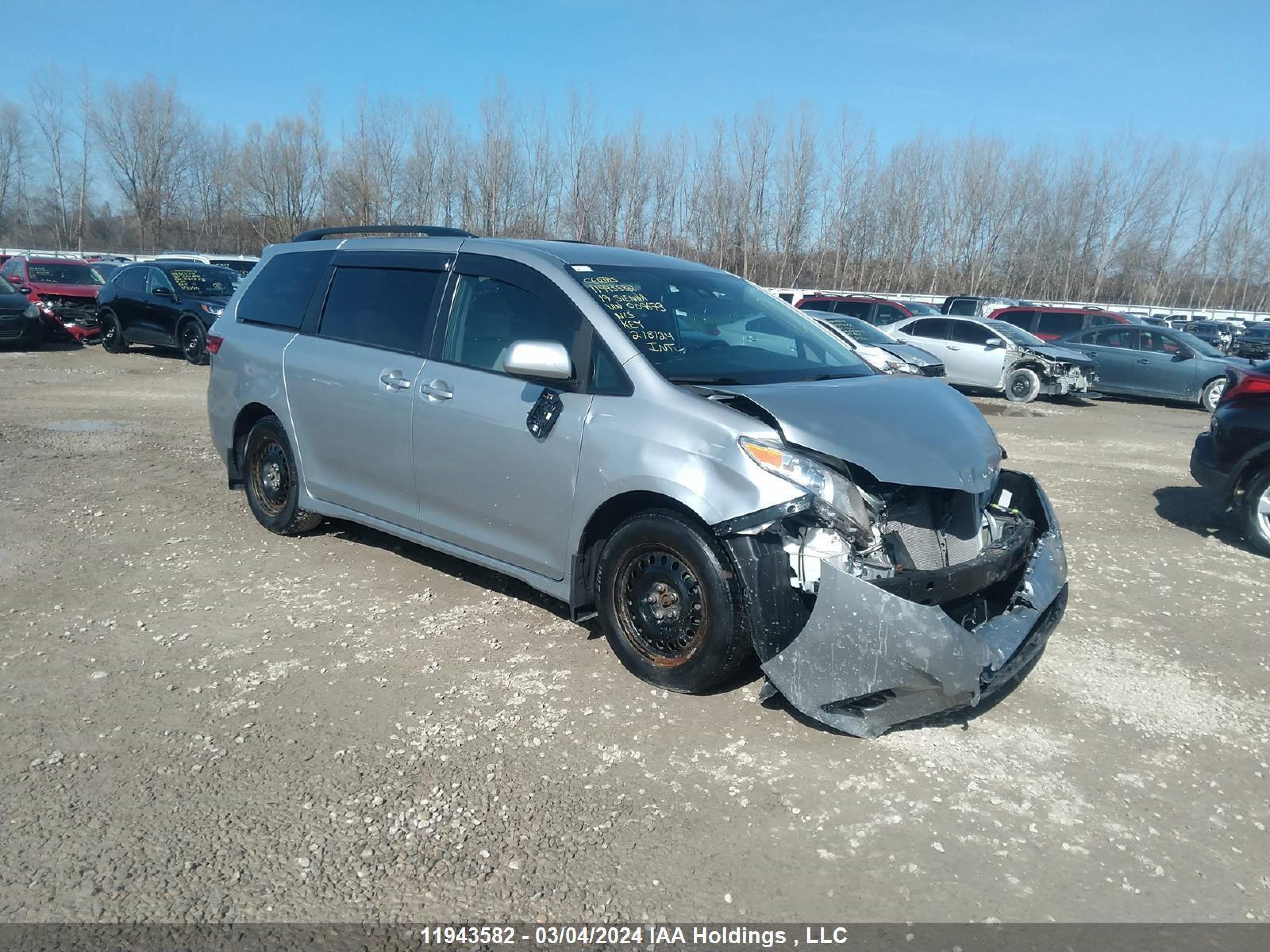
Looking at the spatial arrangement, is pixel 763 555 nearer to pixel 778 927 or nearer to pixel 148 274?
pixel 778 927

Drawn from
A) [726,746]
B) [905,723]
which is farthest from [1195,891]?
[726,746]

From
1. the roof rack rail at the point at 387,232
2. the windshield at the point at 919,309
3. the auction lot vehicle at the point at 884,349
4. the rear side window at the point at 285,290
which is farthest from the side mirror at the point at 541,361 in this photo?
the windshield at the point at 919,309

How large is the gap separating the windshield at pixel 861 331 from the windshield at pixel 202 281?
11.5 metres

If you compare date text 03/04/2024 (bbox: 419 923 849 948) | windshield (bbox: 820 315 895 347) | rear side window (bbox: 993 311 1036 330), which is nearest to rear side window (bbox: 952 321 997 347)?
windshield (bbox: 820 315 895 347)

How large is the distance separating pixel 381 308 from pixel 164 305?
1417 cm

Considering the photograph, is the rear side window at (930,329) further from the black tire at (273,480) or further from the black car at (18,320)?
the black car at (18,320)

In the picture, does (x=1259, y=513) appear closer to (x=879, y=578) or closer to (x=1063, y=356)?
(x=879, y=578)

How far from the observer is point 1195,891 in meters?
2.98

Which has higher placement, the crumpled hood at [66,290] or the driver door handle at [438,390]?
the driver door handle at [438,390]

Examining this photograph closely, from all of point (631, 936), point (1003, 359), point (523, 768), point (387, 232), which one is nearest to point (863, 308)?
point (1003, 359)

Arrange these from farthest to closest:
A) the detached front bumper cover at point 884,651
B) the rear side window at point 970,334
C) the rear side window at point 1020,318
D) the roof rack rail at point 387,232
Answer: the rear side window at point 1020,318, the rear side window at point 970,334, the roof rack rail at point 387,232, the detached front bumper cover at point 884,651

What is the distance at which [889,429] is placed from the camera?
4012 mm

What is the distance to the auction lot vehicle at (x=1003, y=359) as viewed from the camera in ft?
58.3

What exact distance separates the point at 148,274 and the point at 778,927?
18.7 m
